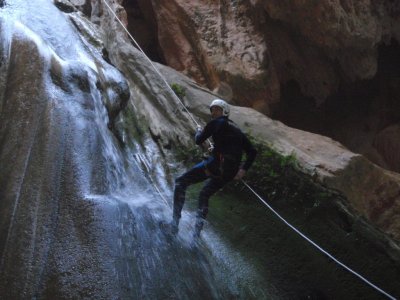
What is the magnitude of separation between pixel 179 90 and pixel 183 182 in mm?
3333

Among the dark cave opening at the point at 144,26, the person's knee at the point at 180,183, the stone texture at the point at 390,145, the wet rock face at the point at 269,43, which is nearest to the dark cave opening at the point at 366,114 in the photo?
the stone texture at the point at 390,145

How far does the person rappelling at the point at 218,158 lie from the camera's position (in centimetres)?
477

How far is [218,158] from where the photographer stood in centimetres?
488

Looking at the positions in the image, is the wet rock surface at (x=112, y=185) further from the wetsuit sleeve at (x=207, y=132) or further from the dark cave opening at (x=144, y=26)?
the dark cave opening at (x=144, y=26)

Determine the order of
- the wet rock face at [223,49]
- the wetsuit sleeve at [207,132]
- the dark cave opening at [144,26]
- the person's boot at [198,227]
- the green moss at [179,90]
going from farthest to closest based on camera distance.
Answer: the dark cave opening at [144,26] < the wet rock face at [223,49] < the green moss at [179,90] < the person's boot at [198,227] < the wetsuit sleeve at [207,132]

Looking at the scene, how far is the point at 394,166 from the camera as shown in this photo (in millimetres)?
13305

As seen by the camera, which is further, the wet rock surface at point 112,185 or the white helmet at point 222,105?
the white helmet at point 222,105

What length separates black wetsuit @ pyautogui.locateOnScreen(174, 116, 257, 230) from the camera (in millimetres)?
4758

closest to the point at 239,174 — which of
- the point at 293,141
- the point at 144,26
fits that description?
the point at 293,141

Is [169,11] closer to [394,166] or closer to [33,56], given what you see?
[33,56]

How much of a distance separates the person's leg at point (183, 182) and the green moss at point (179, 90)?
10.6 feet

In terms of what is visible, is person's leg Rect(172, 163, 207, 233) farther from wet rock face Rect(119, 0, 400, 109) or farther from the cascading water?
wet rock face Rect(119, 0, 400, 109)

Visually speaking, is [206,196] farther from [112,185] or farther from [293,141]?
[293,141]

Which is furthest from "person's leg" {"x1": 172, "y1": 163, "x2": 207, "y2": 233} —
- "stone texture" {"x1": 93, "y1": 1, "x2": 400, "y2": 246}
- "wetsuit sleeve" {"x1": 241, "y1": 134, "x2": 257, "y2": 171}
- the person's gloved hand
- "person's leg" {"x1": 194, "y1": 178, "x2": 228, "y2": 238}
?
"stone texture" {"x1": 93, "y1": 1, "x2": 400, "y2": 246}
